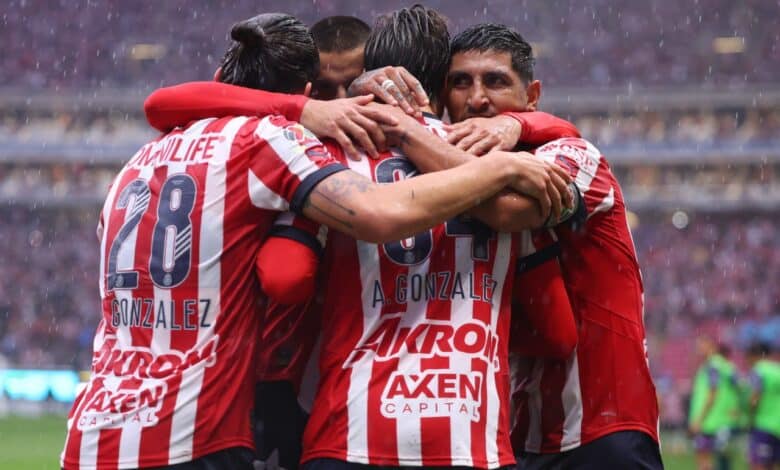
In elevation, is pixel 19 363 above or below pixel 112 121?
below

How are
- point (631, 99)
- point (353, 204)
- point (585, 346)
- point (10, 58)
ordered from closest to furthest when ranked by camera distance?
point (353, 204), point (585, 346), point (631, 99), point (10, 58)

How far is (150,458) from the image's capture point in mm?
2863

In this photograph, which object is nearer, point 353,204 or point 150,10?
point 353,204

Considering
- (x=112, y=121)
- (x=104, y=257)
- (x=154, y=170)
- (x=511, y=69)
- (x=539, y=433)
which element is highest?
(x=112, y=121)

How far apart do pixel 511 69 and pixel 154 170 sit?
46.6 inches

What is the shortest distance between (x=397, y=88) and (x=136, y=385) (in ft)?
3.50

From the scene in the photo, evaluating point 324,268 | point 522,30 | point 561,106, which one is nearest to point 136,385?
point 324,268

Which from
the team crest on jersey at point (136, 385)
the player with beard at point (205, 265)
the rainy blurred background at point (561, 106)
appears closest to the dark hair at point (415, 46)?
the player with beard at point (205, 265)

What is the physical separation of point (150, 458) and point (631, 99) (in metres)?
35.5

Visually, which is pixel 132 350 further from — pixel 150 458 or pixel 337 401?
pixel 337 401

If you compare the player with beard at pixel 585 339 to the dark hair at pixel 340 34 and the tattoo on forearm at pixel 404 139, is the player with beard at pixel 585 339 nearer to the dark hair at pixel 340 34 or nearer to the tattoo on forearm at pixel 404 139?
the tattoo on forearm at pixel 404 139

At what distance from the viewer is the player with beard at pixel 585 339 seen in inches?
133

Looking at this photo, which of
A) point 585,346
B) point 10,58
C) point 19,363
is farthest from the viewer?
point 10,58

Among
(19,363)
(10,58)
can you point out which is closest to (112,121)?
(10,58)
